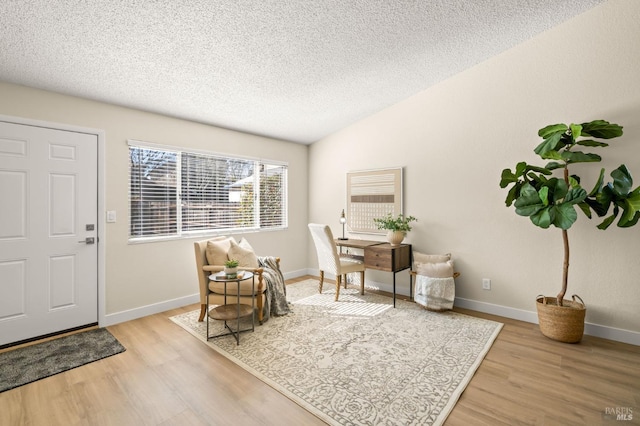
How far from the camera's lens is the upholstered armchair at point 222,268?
3.12 meters

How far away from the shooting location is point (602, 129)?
2.61 metres

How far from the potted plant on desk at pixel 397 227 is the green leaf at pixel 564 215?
66.4 inches

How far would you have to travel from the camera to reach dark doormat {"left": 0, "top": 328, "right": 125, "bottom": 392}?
89.2 inches

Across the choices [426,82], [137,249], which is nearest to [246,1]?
[426,82]

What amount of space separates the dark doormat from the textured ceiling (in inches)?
96.0

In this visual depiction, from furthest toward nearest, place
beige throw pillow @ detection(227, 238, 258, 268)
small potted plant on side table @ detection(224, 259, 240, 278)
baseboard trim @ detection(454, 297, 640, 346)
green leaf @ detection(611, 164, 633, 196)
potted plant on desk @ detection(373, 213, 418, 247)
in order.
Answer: potted plant on desk @ detection(373, 213, 418, 247), beige throw pillow @ detection(227, 238, 258, 268), small potted plant on side table @ detection(224, 259, 240, 278), baseboard trim @ detection(454, 297, 640, 346), green leaf @ detection(611, 164, 633, 196)

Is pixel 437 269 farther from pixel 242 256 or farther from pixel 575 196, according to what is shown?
pixel 242 256

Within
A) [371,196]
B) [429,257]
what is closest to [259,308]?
[429,257]

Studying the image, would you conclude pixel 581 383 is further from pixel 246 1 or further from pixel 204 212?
pixel 204 212

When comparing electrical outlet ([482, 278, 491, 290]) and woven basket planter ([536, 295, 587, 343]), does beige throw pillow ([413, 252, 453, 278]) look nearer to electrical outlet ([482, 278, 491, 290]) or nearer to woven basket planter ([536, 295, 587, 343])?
electrical outlet ([482, 278, 491, 290])

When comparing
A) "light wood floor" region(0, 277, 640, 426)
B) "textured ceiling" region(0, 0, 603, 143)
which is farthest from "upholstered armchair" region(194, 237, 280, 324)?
"textured ceiling" region(0, 0, 603, 143)

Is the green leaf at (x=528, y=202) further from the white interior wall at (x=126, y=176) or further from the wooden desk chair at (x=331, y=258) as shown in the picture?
the white interior wall at (x=126, y=176)

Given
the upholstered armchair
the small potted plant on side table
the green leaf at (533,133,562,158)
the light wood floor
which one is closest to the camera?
the light wood floor

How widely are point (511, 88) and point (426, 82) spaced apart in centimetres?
96
